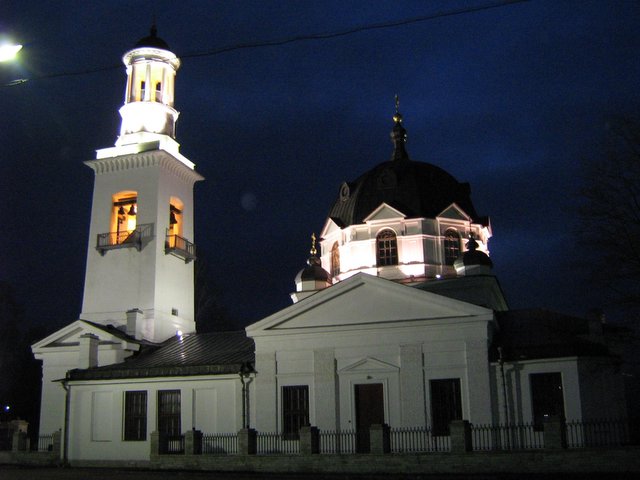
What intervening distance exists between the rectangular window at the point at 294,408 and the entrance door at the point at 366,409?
196cm

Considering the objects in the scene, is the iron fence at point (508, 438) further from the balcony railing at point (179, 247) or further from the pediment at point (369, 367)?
the balcony railing at point (179, 247)

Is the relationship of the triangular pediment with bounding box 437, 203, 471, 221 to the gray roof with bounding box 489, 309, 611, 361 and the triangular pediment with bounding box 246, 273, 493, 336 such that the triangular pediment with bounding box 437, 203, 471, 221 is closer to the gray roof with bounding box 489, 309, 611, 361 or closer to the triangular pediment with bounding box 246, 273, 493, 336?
the gray roof with bounding box 489, 309, 611, 361

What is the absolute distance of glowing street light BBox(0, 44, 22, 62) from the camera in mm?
14773

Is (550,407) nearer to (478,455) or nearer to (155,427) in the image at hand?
(478,455)

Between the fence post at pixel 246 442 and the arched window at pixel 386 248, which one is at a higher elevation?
the arched window at pixel 386 248

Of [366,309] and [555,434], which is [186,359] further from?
[555,434]

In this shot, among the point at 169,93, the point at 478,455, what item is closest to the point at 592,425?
the point at 478,455

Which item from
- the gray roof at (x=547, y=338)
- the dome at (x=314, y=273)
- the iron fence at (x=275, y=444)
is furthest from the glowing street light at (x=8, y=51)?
the dome at (x=314, y=273)

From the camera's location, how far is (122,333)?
3469 centimetres

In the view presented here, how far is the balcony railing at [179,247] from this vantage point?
3678 cm

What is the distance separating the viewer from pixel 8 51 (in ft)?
48.6

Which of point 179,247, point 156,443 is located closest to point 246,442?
point 156,443

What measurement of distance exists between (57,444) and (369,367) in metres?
13.7

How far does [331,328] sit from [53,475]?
1062 centimetres
